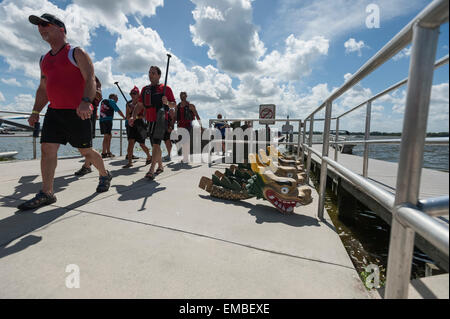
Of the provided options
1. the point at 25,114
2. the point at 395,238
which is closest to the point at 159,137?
the point at 395,238

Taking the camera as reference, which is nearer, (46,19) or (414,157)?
(414,157)

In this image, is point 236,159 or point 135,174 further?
point 236,159

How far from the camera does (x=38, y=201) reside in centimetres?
204

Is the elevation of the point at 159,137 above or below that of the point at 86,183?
above

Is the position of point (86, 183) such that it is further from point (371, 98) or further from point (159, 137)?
point (371, 98)

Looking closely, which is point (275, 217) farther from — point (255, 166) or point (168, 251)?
point (168, 251)

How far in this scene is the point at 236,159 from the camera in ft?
18.7

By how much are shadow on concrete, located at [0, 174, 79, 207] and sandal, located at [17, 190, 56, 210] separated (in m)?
0.24

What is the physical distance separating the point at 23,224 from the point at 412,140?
2.33 metres

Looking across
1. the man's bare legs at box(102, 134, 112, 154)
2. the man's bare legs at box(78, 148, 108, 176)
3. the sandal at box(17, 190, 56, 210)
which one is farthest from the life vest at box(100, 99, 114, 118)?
the sandal at box(17, 190, 56, 210)

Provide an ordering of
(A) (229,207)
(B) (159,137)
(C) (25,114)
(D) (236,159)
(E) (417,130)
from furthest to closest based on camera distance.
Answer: (D) (236,159) → (C) (25,114) → (B) (159,137) → (A) (229,207) → (E) (417,130)

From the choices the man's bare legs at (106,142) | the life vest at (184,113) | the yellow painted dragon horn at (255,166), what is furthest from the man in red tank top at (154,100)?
the man's bare legs at (106,142)

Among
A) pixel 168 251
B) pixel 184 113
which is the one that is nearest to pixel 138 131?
pixel 184 113
